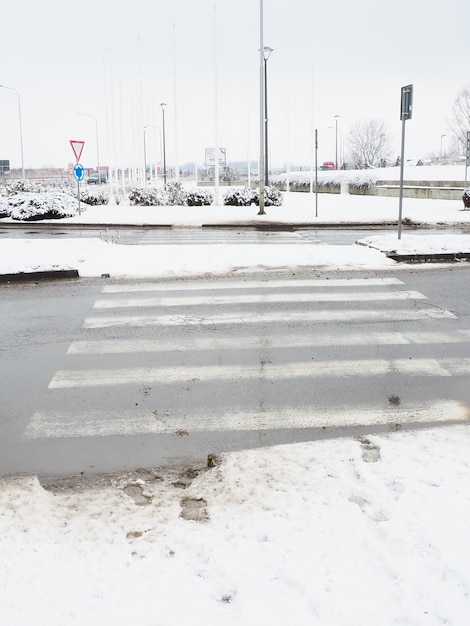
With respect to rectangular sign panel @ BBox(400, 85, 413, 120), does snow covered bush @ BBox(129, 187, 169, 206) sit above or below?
below

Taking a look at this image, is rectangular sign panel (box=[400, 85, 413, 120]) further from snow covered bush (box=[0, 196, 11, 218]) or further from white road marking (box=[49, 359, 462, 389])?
snow covered bush (box=[0, 196, 11, 218])

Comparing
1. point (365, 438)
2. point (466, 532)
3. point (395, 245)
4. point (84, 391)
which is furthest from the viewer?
point (395, 245)

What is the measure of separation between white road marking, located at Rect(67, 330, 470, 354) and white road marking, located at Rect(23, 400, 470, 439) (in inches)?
72.4

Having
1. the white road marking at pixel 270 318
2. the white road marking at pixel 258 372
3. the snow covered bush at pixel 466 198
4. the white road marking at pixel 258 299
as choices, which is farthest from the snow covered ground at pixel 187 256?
the snow covered bush at pixel 466 198

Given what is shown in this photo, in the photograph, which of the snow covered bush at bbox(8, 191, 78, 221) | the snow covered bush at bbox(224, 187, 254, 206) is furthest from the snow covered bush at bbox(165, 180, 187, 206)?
the snow covered bush at bbox(8, 191, 78, 221)

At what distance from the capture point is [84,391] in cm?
602

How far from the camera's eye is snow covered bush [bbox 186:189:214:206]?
34125 millimetres

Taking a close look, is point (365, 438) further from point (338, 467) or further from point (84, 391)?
point (84, 391)

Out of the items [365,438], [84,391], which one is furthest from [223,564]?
[84,391]

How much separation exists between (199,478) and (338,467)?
0.92 metres

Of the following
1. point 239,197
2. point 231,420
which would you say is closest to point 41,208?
point 239,197

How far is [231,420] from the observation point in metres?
5.37

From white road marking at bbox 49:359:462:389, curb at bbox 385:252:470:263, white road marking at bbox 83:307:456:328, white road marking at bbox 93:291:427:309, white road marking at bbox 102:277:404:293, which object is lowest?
white road marking at bbox 49:359:462:389

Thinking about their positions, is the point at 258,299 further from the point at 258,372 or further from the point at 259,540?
the point at 259,540
